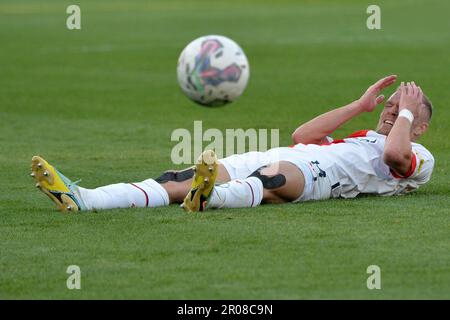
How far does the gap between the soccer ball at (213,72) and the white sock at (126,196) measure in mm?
810

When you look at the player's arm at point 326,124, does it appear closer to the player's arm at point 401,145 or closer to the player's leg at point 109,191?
the player's arm at point 401,145

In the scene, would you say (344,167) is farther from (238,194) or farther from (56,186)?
(56,186)

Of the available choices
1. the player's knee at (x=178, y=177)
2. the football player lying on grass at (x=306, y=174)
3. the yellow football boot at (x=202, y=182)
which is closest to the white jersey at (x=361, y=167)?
the football player lying on grass at (x=306, y=174)

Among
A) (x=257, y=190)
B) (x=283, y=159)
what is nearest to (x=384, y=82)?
(x=283, y=159)

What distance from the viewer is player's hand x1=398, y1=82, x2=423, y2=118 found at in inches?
380

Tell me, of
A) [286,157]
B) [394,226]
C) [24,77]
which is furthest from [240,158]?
[24,77]

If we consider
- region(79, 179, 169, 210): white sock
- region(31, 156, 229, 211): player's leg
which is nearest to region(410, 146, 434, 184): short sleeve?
region(31, 156, 229, 211): player's leg

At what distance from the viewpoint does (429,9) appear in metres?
43.7

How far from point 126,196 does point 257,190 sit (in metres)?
1.04

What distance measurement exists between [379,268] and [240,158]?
2.82 meters

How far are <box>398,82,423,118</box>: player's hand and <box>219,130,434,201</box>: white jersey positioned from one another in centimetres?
32

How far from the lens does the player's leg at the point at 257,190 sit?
29.5 feet

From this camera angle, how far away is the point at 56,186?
8867 millimetres
